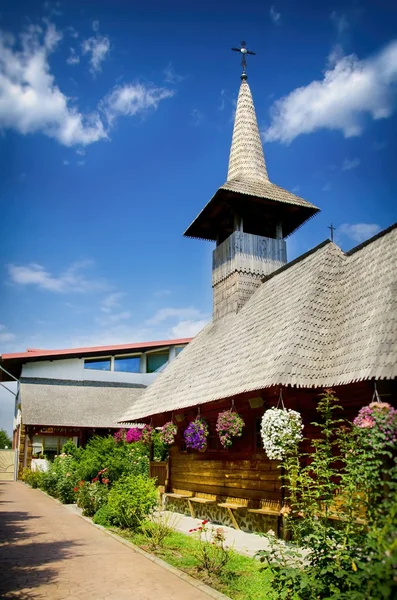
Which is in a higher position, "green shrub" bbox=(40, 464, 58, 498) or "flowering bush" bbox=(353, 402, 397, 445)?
"flowering bush" bbox=(353, 402, 397, 445)

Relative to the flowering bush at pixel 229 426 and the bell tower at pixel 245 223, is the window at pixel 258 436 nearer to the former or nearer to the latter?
the flowering bush at pixel 229 426

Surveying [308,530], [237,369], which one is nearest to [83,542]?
[237,369]

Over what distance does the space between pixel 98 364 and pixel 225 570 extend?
78.6 feet

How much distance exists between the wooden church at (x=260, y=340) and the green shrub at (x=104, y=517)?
2396mm

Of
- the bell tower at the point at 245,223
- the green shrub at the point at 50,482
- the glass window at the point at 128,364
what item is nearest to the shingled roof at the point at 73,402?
the glass window at the point at 128,364

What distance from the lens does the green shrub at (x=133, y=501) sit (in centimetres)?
930

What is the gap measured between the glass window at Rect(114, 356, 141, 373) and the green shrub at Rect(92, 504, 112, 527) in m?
19.2

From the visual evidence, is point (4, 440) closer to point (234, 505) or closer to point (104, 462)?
point (104, 462)

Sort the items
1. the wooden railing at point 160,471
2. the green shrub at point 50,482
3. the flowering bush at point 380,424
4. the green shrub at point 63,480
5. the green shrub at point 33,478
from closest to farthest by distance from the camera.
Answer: the flowering bush at point 380,424
the green shrub at point 63,480
the wooden railing at point 160,471
the green shrub at point 50,482
the green shrub at point 33,478

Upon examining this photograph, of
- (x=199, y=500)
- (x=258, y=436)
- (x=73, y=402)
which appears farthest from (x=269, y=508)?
(x=73, y=402)

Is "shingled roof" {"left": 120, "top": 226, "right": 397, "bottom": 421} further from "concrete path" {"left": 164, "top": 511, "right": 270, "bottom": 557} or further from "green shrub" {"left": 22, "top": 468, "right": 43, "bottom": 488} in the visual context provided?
"green shrub" {"left": 22, "top": 468, "right": 43, "bottom": 488}

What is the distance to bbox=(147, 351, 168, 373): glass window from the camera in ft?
101

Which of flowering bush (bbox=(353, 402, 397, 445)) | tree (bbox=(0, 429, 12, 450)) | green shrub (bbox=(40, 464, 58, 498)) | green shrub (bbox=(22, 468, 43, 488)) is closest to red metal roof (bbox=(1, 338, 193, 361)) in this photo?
green shrub (bbox=(22, 468, 43, 488))

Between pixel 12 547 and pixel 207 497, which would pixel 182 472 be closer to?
pixel 207 497
